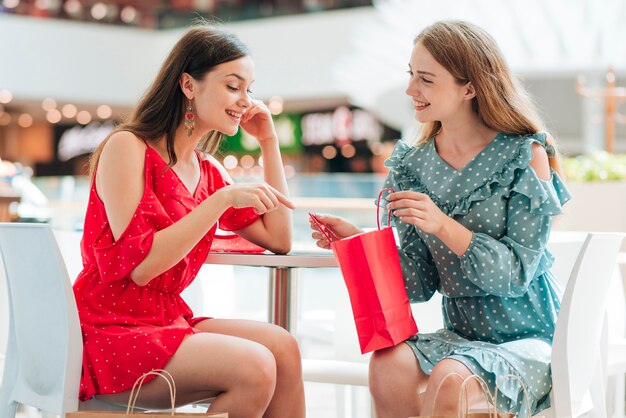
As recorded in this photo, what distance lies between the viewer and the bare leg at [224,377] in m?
1.79

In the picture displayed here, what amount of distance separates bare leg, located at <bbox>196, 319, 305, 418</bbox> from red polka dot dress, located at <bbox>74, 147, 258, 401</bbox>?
146 mm

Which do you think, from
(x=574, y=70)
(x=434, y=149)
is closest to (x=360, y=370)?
(x=434, y=149)

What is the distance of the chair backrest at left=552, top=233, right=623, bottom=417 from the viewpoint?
1.83 meters

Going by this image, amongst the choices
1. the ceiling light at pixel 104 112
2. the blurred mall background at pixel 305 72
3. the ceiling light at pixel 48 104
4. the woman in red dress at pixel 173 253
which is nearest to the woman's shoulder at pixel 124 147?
the woman in red dress at pixel 173 253

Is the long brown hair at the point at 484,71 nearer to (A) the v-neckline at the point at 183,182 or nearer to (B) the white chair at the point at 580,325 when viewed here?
(B) the white chair at the point at 580,325

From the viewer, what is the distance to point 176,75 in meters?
2.06

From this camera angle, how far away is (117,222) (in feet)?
6.16

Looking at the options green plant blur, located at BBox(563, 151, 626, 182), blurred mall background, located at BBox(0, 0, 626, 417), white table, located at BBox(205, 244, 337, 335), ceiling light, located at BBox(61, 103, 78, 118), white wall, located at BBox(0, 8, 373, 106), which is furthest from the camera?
ceiling light, located at BBox(61, 103, 78, 118)

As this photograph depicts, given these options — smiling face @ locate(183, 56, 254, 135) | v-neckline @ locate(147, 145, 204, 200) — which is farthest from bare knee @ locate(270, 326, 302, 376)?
smiling face @ locate(183, 56, 254, 135)

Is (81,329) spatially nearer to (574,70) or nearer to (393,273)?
(393,273)

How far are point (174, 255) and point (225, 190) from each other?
0.17 m

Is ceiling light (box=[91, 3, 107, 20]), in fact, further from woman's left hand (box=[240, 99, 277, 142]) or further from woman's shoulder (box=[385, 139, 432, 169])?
woman's shoulder (box=[385, 139, 432, 169])

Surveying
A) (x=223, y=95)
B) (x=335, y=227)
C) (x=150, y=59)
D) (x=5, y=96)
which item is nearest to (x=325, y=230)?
(x=335, y=227)

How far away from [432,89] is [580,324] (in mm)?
606
